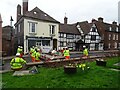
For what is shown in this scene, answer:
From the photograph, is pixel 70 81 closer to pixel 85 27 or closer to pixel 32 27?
pixel 32 27

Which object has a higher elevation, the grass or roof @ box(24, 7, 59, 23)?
roof @ box(24, 7, 59, 23)

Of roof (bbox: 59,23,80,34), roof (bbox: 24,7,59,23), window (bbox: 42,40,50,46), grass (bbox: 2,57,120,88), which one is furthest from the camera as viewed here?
roof (bbox: 59,23,80,34)

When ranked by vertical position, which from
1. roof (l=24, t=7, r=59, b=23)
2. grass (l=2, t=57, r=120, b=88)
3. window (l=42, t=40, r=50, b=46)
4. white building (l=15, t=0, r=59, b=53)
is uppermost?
roof (l=24, t=7, r=59, b=23)

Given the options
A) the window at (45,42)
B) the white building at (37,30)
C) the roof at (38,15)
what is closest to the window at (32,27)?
the white building at (37,30)

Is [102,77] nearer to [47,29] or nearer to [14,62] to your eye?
[14,62]

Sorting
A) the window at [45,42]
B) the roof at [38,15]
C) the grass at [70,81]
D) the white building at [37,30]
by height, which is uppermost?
the roof at [38,15]

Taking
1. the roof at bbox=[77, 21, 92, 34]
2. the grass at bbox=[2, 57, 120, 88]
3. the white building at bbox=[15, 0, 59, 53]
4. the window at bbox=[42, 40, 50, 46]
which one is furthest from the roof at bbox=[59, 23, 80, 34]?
the grass at bbox=[2, 57, 120, 88]

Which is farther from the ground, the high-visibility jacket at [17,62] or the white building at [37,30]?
the white building at [37,30]

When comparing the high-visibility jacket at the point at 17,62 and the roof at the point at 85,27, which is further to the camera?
the roof at the point at 85,27

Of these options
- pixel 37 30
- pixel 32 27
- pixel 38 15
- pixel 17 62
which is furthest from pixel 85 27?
pixel 17 62

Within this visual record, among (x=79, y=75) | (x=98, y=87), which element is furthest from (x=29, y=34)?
(x=98, y=87)

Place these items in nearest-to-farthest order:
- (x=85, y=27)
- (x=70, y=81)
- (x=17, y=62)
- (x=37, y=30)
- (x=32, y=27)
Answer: (x=70, y=81), (x=17, y=62), (x=32, y=27), (x=37, y=30), (x=85, y=27)

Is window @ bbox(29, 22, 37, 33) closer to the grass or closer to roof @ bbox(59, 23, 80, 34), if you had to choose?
roof @ bbox(59, 23, 80, 34)

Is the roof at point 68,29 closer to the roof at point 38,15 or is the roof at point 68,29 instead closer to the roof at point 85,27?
the roof at point 85,27
